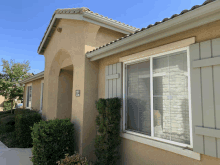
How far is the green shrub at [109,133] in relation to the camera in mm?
4110

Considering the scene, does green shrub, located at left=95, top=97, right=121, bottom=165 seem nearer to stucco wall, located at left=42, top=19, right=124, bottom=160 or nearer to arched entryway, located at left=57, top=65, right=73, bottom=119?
stucco wall, located at left=42, top=19, right=124, bottom=160

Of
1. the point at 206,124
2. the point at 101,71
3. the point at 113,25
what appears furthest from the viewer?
the point at 113,25

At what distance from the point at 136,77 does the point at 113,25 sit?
299cm

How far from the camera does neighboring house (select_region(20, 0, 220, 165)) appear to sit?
8.82 feet

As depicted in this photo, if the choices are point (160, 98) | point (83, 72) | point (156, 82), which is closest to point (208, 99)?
point (160, 98)

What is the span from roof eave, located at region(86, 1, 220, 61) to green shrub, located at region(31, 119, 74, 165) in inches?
122

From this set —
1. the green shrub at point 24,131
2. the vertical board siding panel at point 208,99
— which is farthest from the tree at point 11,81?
the vertical board siding panel at point 208,99

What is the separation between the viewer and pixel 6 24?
24250mm

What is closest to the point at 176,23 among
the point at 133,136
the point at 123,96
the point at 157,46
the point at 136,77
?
the point at 157,46

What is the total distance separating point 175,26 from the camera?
3.03 metres

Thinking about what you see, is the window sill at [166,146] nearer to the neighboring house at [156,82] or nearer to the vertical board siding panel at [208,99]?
the neighboring house at [156,82]

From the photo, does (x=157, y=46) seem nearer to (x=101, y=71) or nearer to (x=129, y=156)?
(x=101, y=71)

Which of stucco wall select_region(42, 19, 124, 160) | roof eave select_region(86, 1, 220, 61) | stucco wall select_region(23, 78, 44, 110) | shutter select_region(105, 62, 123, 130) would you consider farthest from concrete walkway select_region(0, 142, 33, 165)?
roof eave select_region(86, 1, 220, 61)

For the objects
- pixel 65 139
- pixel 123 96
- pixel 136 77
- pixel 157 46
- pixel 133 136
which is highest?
pixel 157 46
